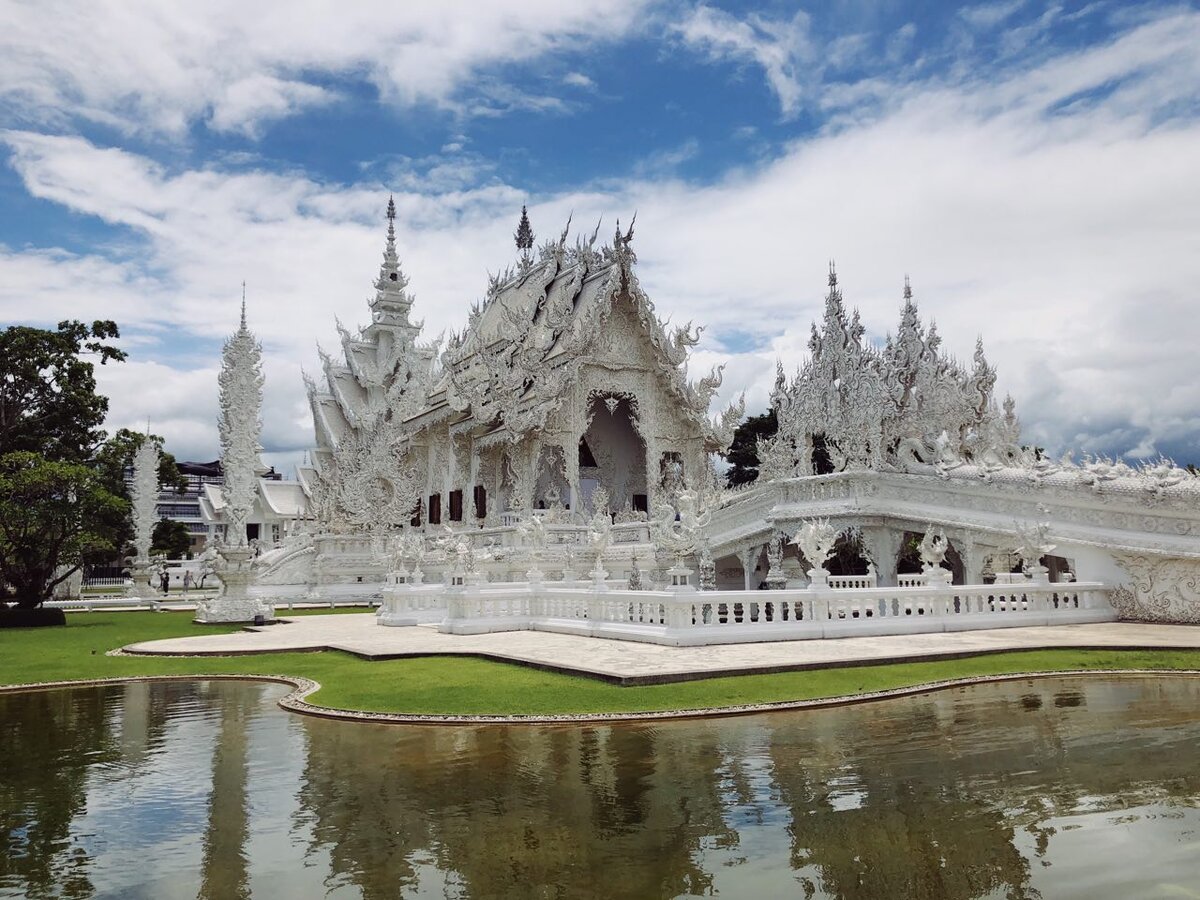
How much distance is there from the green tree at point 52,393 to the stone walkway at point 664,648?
16.3 m

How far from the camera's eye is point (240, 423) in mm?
19391

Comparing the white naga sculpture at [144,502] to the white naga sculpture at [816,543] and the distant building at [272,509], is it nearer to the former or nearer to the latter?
the distant building at [272,509]

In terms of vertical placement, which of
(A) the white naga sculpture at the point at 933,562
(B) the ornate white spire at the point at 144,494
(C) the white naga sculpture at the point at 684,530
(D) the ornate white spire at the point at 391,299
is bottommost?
(A) the white naga sculpture at the point at 933,562

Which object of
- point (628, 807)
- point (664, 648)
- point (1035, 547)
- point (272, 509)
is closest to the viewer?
point (628, 807)

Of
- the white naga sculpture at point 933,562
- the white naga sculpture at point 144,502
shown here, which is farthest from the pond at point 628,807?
the white naga sculpture at point 144,502

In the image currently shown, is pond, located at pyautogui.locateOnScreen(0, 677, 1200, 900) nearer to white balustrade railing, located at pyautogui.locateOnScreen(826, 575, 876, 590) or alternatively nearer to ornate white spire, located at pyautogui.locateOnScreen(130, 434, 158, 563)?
white balustrade railing, located at pyautogui.locateOnScreen(826, 575, 876, 590)

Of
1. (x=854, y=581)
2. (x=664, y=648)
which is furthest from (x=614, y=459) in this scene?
(x=664, y=648)

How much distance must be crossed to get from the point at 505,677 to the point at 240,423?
509 inches

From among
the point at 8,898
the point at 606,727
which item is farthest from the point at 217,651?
the point at 8,898

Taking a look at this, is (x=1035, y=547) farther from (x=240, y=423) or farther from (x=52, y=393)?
(x=52, y=393)

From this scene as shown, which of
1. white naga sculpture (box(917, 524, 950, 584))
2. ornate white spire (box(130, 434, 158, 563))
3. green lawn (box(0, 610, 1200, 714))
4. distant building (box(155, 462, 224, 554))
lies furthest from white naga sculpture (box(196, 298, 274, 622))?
distant building (box(155, 462, 224, 554))

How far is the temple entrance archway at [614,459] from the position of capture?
1104 inches

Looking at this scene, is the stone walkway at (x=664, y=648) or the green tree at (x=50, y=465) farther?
the green tree at (x=50, y=465)

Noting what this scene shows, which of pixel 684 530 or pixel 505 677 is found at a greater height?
pixel 684 530
